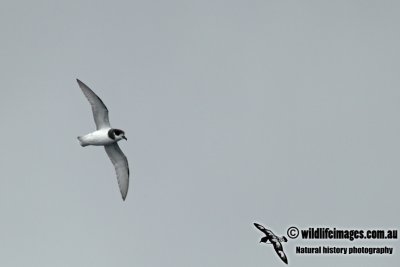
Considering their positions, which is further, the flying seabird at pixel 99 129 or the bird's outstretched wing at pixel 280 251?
the bird's outstretched wing at pixel 280 251

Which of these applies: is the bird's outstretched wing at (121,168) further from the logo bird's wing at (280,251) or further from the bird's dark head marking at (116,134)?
the logo bird's wing at (280,251)

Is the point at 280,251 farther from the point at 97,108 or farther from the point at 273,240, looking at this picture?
the point at 97,108

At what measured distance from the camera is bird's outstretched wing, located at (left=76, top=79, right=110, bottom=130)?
7725 centimetres

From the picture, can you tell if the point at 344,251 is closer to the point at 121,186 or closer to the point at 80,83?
the point at 121,186

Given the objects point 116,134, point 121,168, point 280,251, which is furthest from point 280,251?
point 116,134

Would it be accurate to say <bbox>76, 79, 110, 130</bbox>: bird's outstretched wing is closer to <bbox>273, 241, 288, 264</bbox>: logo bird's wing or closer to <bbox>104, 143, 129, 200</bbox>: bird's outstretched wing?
<bbox>104, 143, 129, 200</bbox>: bird's outstretched wing

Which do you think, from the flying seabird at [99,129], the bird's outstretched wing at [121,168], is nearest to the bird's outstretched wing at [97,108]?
the flying seabird at [99,129]

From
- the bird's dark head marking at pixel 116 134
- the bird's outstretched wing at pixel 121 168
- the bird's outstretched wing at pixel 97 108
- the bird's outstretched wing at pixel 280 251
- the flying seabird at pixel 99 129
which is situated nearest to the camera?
the bird's outstretched wing at pixel 97 108

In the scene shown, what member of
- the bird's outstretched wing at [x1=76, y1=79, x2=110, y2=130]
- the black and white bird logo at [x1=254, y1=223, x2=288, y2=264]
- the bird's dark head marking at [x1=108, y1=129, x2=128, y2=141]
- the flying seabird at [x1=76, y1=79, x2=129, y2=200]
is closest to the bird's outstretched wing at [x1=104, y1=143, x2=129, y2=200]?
the flying seabird at [x1=76, y1=79, x2=129, y2=200]

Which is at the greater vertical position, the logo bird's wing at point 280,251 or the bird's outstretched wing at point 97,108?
Answer: the bird's outstretched wing at point 97,108

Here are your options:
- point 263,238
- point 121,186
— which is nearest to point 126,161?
point 121,186

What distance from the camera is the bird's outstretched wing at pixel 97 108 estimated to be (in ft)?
253

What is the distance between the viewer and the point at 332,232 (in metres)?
96.0

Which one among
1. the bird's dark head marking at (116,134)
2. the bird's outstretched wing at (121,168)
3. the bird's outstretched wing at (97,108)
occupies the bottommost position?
the bird's outstretched wing at (121,168)
